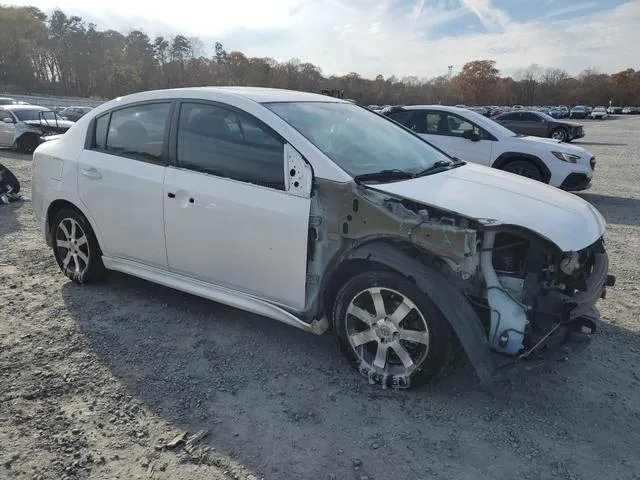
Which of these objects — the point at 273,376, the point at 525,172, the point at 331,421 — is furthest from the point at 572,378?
the point at 525,172

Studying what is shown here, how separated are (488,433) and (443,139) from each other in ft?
25.0

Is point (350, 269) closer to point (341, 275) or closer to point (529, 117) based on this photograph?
point (341, 275)

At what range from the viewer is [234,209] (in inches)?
129

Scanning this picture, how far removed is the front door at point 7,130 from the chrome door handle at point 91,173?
44.0 feet

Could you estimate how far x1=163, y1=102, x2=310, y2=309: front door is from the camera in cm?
312

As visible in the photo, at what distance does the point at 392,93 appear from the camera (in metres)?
110

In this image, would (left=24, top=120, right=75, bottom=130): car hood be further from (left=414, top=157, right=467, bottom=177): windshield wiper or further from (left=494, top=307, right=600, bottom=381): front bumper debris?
(left=494, top=307, right=600, bottom=381): front bumper debris

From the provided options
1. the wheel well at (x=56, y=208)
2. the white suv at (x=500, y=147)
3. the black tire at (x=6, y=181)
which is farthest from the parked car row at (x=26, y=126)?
the wheel well at (x=56, y=208)

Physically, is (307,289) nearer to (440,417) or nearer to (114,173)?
(440,417)

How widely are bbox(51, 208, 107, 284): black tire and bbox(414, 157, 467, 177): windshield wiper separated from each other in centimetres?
287

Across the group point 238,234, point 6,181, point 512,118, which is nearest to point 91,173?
point 238,234

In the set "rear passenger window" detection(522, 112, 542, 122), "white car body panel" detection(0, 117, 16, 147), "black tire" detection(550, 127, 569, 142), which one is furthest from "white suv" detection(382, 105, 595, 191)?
"rear passenger window" detection(522, 112, 542, 122)

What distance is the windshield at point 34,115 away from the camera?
15.2 m

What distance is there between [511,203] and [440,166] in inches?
34.5
